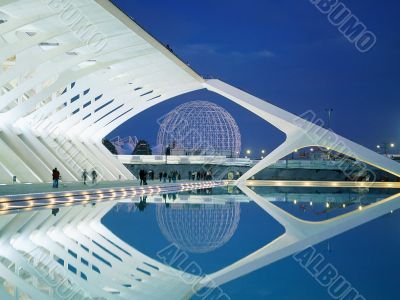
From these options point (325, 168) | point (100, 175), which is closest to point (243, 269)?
point (100, 175)

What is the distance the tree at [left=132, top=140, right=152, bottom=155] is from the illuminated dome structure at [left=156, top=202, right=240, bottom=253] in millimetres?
55918

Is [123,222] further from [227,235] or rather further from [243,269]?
[243,269]

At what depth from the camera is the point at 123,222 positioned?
35.4ft

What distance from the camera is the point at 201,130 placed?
145 ft

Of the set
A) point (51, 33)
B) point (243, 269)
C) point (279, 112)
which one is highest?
point (279, 112)

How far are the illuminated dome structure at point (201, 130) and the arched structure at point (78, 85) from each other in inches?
304

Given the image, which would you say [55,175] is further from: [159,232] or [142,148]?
[142,148]

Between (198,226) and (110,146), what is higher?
(198,226)

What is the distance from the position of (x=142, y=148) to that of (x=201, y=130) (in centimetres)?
2847

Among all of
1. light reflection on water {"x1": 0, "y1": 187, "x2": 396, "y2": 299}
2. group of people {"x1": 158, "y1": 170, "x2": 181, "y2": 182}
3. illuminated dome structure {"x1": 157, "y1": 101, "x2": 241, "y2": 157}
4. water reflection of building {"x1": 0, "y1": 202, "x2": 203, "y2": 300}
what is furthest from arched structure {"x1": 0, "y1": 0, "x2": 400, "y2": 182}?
illuminated dome structure {"x1": 157, "y1": 101, "x2": 241, "y2": 157}

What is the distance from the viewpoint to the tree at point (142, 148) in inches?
2771

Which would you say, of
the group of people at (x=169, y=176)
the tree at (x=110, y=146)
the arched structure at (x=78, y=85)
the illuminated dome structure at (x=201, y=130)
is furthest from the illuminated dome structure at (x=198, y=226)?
the tree at (x=110, y=146)

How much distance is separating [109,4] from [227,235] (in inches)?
386

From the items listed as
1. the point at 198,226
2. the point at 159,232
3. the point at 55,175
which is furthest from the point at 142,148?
the point at 159,232
